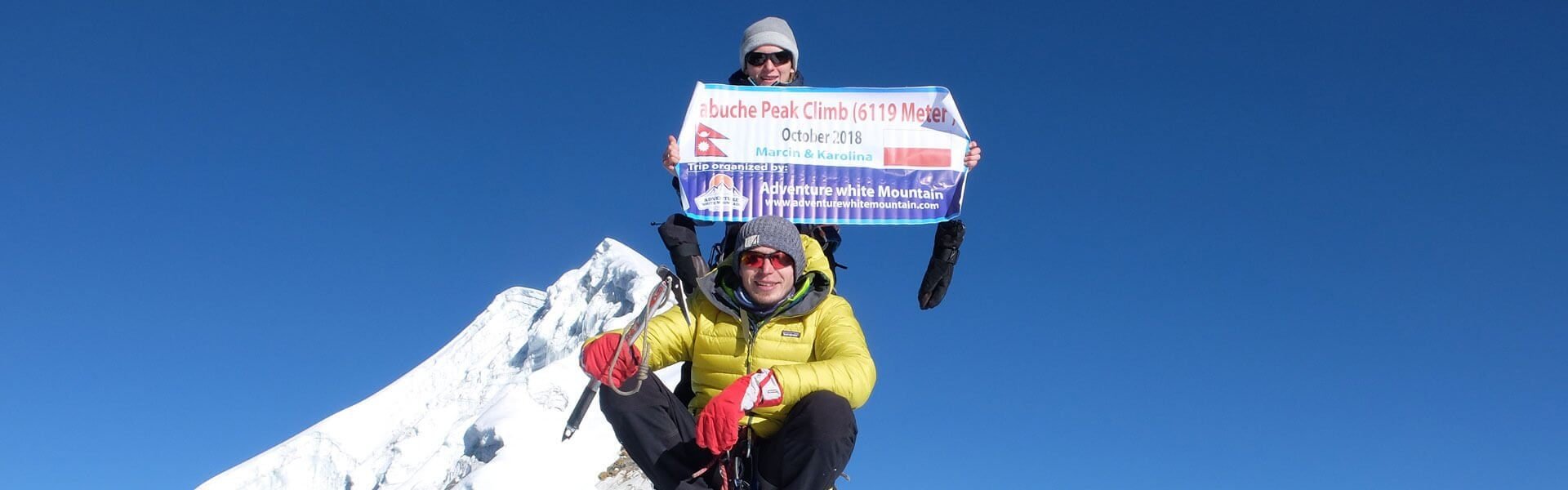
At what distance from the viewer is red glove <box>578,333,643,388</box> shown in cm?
408

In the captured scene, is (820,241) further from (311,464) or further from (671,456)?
(311,464)

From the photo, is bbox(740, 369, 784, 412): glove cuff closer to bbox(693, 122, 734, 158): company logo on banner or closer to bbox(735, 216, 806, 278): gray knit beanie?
bbox(735, 216, 806, 278): gray knit beanie

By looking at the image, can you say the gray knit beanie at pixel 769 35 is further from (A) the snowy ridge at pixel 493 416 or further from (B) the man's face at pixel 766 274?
(A) the snowy ridge at pixel 493 416

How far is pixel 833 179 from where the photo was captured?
243 inches

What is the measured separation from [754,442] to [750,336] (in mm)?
397

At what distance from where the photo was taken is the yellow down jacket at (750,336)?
4.36 m

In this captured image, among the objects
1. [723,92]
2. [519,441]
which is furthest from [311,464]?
[723,92]

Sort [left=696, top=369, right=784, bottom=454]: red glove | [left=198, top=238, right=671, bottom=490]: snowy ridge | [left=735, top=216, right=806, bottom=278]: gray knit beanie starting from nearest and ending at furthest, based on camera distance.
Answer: [left=696, top=369, right=784, bottom=454]: red glove
[left=735, top=216, right=806, bottom=278]: gray knit beanie
[left=198, top=238, right=671, bottom=490]: snowy ridge

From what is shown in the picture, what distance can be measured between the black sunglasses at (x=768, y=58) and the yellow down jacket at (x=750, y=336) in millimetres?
1840

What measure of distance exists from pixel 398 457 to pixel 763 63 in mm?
40150

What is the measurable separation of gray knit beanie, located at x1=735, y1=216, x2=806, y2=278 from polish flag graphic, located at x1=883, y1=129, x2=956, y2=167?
179 centimetres

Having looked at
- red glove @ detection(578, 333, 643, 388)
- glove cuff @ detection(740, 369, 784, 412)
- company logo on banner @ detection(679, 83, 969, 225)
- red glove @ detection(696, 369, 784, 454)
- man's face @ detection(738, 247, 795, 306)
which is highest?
company logo on banner @ detection(679, 83, 969, 225)

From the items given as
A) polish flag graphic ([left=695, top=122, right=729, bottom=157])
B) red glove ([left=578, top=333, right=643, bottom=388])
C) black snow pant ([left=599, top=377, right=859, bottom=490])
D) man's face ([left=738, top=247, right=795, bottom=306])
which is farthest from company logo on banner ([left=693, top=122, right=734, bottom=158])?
red glove ([left=578, top=333, right=643, bottom=388])

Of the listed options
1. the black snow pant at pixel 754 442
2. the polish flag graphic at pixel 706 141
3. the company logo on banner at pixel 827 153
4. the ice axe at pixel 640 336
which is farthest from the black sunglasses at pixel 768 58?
the black snow pant at pixel 754 442
